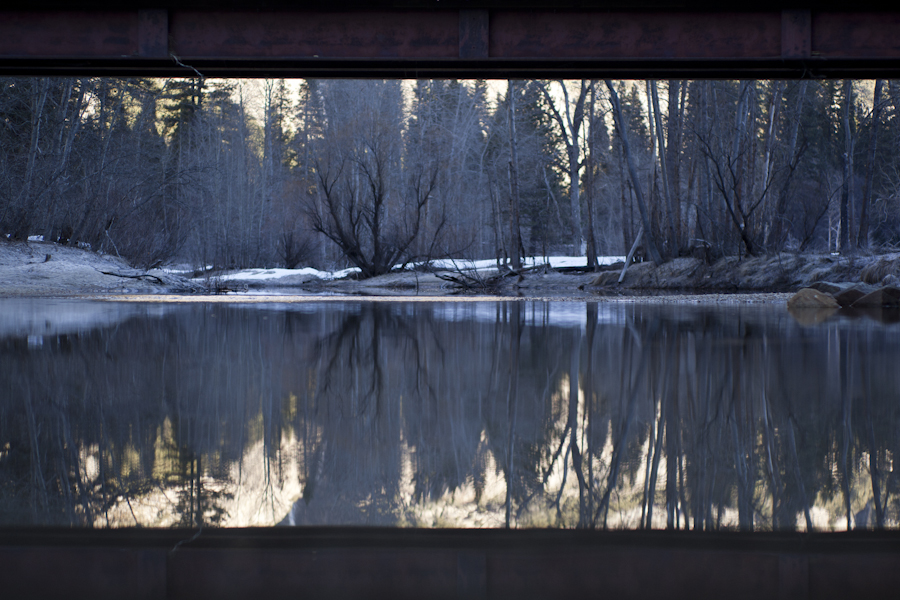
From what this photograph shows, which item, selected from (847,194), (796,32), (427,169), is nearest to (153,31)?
A: (796,32)

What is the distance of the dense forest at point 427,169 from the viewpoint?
2431cm

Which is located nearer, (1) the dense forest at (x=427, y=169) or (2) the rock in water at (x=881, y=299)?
(2) the rock in water at (x=881, y=299)

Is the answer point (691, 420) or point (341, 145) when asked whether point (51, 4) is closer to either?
point (691, 420)

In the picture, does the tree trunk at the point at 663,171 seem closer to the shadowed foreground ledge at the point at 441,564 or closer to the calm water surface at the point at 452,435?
the calm water surface at the point at 452,435

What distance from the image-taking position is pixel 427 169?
40812mm

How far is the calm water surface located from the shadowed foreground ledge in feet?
0.30

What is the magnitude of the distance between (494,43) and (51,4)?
15.7 feet

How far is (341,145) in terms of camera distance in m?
39.0

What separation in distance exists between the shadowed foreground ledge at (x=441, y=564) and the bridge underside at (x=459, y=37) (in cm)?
765

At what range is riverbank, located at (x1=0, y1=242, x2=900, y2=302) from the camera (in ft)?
57.3

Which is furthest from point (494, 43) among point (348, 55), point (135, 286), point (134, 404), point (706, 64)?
point (135, 286)

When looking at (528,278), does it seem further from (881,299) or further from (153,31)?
(153,31)

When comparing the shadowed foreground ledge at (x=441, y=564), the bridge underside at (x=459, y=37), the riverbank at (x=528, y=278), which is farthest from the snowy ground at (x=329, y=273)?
the shadowed foreground ledge at (x=441, y=564)

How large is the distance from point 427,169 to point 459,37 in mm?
32341
